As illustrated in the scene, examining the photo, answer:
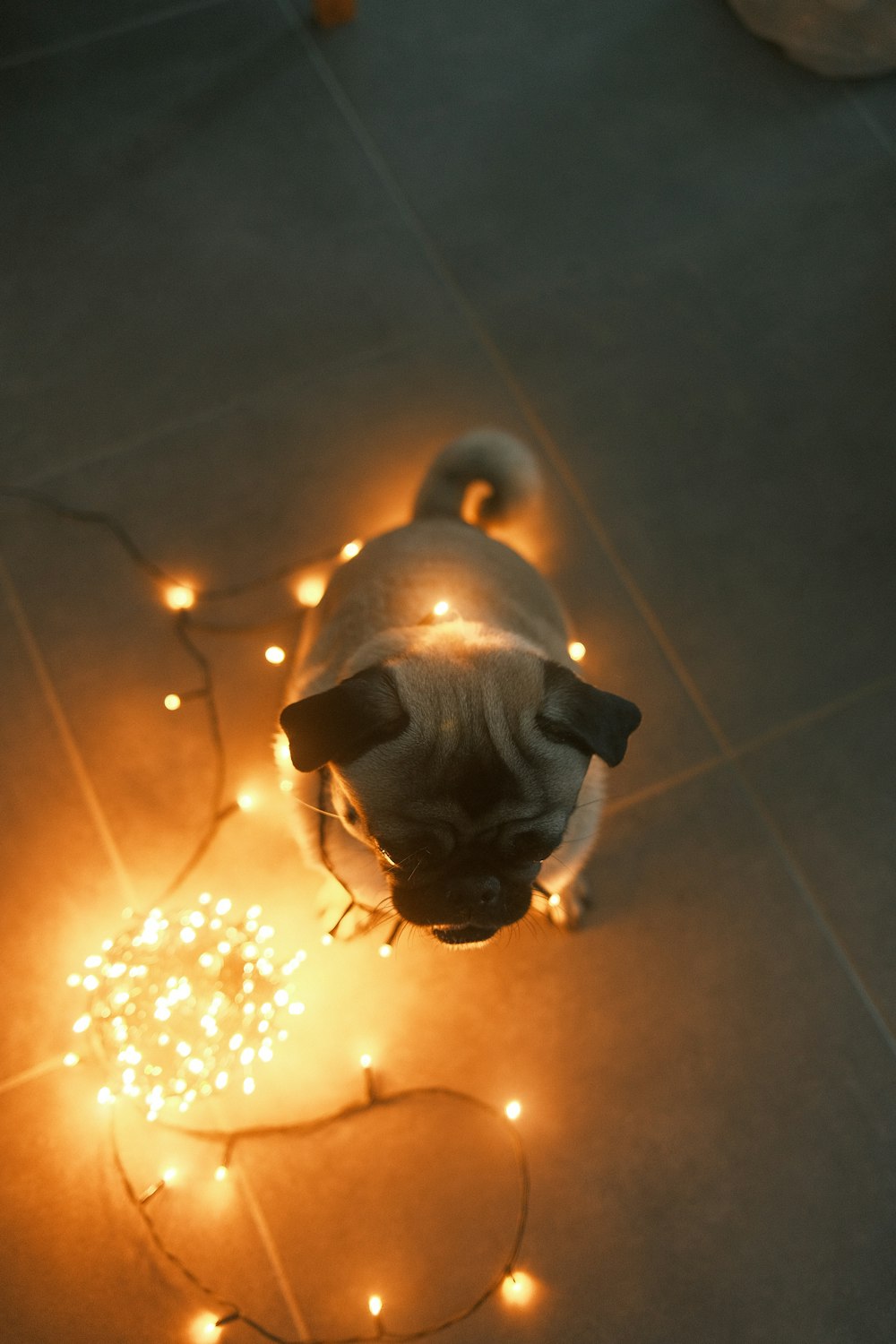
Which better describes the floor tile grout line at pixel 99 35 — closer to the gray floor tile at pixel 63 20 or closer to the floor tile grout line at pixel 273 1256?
the gray floor tile at pixel 63 20

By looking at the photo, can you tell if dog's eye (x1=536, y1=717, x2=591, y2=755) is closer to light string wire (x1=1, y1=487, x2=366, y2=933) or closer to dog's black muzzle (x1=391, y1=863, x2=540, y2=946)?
dog's black muzzle (x1=391, y1=863, x2=540, y2=946)

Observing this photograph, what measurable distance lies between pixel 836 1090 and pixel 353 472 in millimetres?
2420

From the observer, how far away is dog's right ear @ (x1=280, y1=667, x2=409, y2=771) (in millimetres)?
1784

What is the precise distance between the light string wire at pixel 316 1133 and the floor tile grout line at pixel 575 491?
43.5 inches

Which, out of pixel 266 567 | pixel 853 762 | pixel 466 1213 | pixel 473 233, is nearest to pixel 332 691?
pixel 266 567

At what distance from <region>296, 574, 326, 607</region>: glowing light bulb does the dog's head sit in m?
1.21

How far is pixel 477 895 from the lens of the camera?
191 cm

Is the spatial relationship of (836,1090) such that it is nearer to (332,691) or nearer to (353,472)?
(332,691)

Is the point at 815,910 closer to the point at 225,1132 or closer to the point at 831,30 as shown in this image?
the point at 225,1132

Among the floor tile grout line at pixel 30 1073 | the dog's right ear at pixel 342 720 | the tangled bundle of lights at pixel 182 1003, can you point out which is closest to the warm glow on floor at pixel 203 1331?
the tangled bundle of lights at pixel 182 1003

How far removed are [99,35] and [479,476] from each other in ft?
8.16

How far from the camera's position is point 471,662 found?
1963 millimetres

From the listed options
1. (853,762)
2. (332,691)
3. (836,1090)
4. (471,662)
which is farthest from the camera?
(853,762)

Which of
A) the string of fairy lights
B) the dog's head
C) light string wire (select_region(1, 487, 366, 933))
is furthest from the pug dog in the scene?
light string wire (select_region(1, 487, 366, 933))
